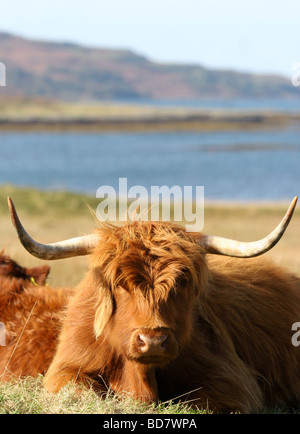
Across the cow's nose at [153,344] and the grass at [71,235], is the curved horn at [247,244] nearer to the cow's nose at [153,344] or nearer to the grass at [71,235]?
the cow's nose at [153,344]

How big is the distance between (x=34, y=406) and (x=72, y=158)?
5961 cm

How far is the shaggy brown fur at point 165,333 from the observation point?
4.48 m

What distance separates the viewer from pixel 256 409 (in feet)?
16.6

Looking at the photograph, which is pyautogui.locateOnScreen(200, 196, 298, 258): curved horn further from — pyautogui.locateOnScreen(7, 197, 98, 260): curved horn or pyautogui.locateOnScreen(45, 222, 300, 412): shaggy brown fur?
pyautogui.locateOnScreen(7, 197, 98, 260): curved horn

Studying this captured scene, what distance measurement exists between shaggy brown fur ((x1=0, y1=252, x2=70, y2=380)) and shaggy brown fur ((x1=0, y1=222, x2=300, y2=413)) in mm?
37

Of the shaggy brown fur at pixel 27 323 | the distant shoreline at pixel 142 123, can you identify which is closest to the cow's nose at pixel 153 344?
the shaggy brown fur at pixel 27 323

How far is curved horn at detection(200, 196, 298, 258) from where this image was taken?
4.43 meters

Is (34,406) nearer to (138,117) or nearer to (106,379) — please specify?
(106,379)

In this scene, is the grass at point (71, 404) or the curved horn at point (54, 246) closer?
the curved horn at point (54, 246)

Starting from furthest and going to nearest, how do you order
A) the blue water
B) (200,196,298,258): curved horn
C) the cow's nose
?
the blue water < (200,196,298,258): curved horn < the cow's nose

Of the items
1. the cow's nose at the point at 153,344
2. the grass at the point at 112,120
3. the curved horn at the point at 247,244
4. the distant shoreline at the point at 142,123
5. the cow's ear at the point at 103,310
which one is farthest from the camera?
the grass at the point at 112,120

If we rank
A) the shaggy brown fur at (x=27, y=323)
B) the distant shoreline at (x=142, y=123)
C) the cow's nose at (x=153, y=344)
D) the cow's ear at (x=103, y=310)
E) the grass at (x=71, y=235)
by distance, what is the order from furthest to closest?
1. the distant shoreline at (x=142, y=123)
2. the shaggy brown fur at (x=27, y=323)
3. the cow's ear at (x=103, y=310)
4. the grass at (x=71, y=235)
5. the cow's nose at (x=153, y=344)

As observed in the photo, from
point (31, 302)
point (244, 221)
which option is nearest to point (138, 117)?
point (244, 221)

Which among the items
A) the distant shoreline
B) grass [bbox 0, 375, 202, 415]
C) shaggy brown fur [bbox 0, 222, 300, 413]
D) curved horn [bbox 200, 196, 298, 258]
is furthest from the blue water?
grass [bbox 0, 375, 202, 415]
